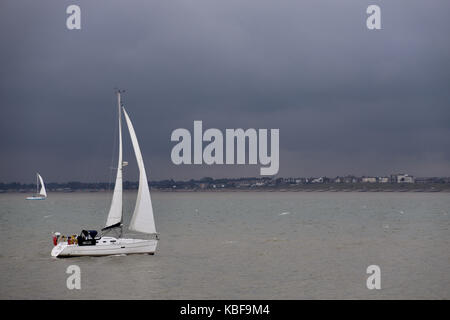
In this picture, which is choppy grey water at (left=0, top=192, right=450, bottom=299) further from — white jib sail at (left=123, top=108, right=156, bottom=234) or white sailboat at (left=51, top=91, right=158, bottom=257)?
white jib sail at (left=123, top=108, right=156, bottom=234)

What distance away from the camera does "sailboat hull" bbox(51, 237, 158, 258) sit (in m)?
43.4

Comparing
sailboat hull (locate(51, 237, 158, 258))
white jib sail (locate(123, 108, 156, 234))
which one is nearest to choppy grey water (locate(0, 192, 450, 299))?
sailboat hull (locate(51, 237, 158, 258))

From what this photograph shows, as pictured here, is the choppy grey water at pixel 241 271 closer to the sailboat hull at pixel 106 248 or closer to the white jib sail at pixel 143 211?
the sailboat hull at pixel 106 248

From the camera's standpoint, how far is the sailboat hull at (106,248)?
1710 inches

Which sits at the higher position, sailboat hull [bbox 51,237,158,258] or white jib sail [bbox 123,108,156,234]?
white jib sail [bbox 123,108,156,234]

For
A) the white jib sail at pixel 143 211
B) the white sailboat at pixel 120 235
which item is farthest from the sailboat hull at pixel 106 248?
the white jib sail at pixel 143 211

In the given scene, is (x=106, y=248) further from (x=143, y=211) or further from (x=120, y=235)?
(x=143, y=211)

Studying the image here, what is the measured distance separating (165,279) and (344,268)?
1609 cm

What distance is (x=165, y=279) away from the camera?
37250 millimetres

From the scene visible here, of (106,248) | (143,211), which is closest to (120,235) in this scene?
(106,248)

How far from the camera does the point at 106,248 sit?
142ft

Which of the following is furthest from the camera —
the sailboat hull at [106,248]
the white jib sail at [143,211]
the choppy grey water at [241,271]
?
the white jib sail at [143,211]
